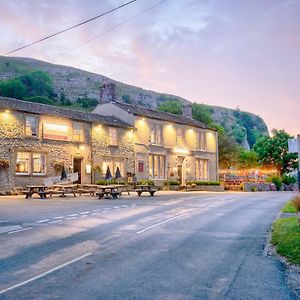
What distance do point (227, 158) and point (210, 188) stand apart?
25289mm

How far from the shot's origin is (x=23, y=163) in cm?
3134

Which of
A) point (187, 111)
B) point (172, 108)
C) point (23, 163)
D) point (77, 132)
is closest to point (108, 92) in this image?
point (77, 132)

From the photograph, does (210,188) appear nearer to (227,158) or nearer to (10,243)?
(227,158)

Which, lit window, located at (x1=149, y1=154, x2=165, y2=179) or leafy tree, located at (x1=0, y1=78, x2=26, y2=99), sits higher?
leafy tree, located at (x1=0, y1=78, x2=26, y2=99)

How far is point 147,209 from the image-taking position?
59.8 ft

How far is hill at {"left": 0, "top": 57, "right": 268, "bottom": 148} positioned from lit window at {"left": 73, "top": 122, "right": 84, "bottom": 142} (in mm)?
104415

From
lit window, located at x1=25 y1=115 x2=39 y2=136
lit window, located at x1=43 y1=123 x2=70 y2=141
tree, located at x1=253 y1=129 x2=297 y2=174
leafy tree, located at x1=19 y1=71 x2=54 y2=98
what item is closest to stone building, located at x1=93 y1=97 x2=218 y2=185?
lit window, located at x1=43 y1=123 x2=70 y2=141

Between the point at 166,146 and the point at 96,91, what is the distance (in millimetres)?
114633

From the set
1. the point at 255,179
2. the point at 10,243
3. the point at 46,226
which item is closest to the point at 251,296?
the point at 10,243

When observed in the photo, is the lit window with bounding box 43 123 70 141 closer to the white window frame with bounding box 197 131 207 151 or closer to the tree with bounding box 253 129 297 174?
the white window frame with bounding box 197 131 207 151

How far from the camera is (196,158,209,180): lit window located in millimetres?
49225

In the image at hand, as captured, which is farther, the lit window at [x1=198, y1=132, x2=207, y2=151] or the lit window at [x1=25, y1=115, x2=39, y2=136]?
the lit window at [x1=198, y1=132, x2=207, y2=151]

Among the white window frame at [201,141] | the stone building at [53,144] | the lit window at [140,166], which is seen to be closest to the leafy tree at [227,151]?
the white window frame at [201,141]

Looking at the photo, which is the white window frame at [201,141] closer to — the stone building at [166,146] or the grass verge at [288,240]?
the stone building at [166,146]
